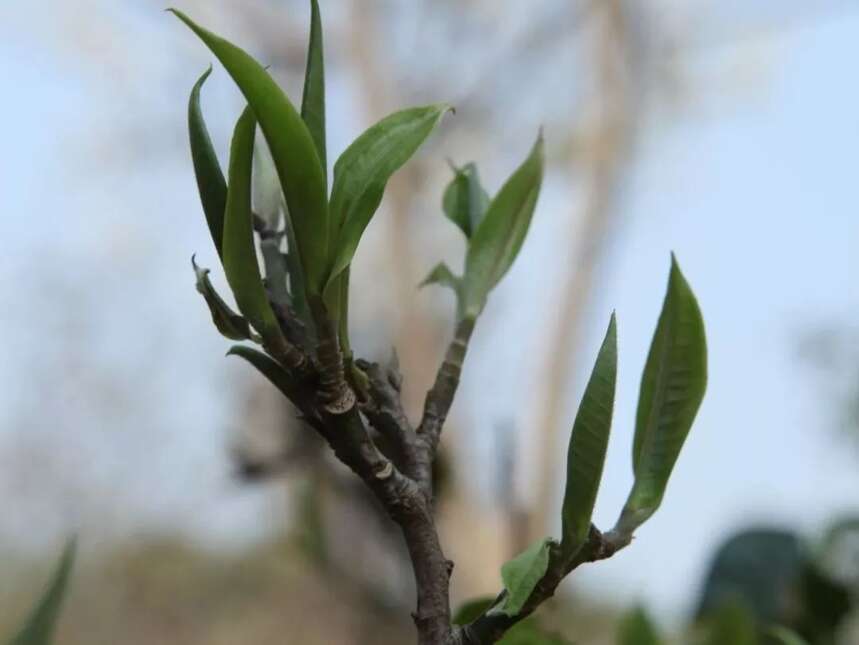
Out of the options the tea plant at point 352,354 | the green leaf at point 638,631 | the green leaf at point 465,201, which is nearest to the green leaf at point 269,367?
the tea plant at point 352,354

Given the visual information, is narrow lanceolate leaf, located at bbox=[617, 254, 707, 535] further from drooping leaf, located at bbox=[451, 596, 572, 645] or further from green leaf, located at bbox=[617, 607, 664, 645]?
green leaf, located at bbox=[617, 607, 664, 645]

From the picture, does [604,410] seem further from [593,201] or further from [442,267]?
[593,201]

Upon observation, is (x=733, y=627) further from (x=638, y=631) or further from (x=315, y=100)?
(x=315, y=100)

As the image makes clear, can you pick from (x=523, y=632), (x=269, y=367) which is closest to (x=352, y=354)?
(x=269, y=367)

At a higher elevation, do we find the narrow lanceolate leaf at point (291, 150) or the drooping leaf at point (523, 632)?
the narrow lanceolate leaf at point (291, 150)

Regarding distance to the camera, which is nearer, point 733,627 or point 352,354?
point 352,354

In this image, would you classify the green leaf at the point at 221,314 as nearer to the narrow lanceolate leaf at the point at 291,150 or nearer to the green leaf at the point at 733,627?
the narrow lanceolate leaf at the point at 291,150
